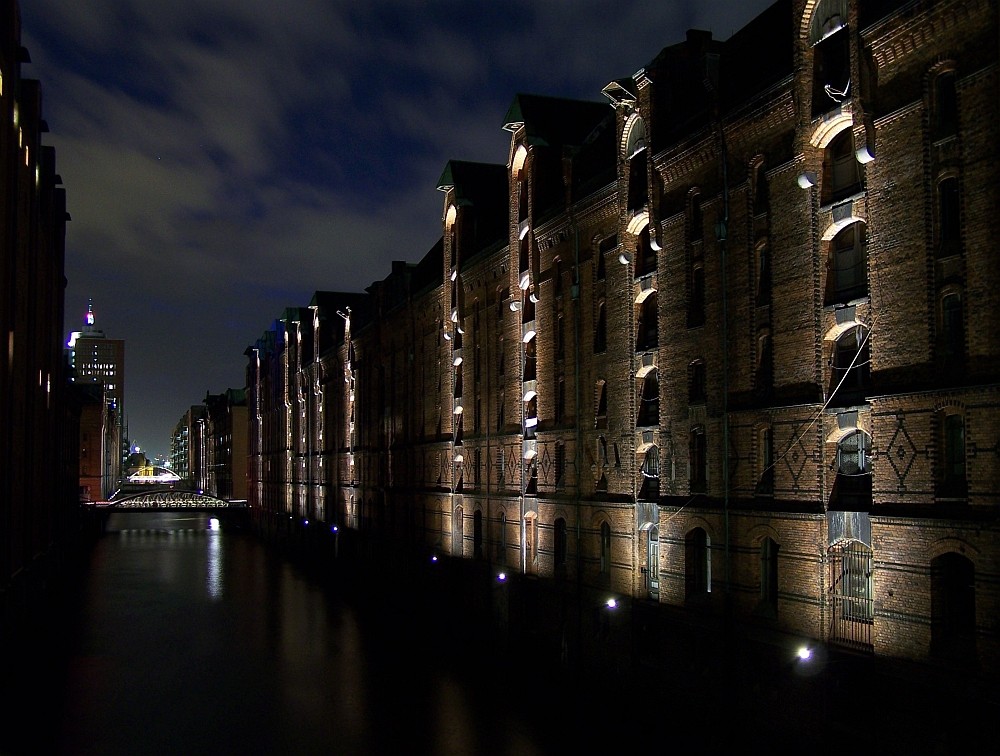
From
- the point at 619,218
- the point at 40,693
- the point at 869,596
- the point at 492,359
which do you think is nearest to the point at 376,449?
the point at 492,359

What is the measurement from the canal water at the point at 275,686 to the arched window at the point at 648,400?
28.2ft

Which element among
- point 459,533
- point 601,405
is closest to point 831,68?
point 601,405

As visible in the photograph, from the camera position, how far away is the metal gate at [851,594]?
19984 mm

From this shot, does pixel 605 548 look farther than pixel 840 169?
Yes

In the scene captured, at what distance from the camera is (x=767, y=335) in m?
23.6

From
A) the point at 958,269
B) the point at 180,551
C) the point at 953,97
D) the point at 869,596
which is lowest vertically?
the point at 180,551

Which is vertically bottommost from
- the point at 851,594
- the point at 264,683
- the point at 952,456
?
the point at 264,683

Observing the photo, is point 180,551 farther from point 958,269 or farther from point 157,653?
point 958,269

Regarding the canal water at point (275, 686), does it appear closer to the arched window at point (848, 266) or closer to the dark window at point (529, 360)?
the dark window at point (529, 360)

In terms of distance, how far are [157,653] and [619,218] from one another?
1019 inches

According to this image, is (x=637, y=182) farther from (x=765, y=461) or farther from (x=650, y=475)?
(x=765, y=461)

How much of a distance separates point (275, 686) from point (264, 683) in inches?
28.7

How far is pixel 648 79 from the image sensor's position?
1104 inches

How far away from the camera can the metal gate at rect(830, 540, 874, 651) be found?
787 inches
